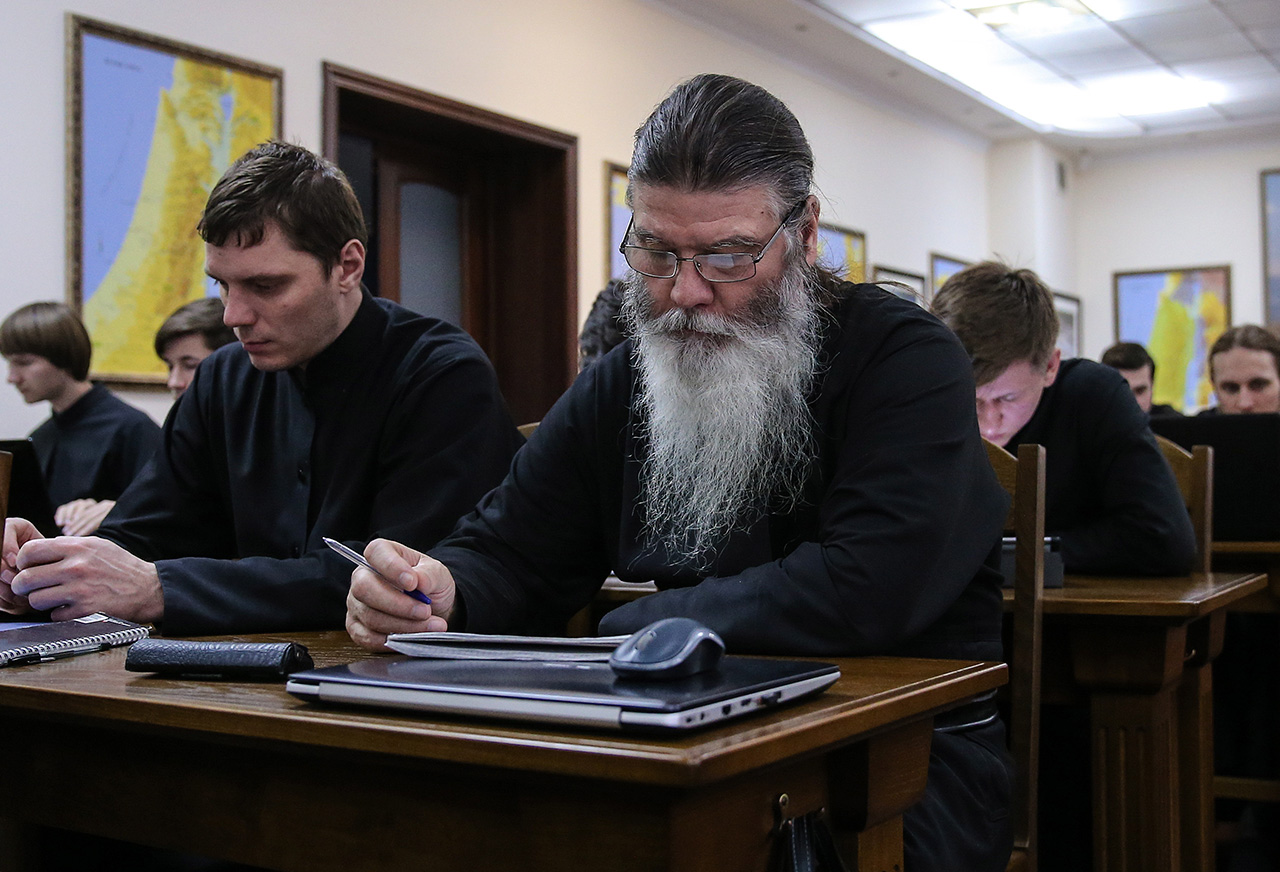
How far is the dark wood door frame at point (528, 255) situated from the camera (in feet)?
20.4

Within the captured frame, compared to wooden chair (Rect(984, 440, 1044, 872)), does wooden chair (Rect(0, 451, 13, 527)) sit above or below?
above

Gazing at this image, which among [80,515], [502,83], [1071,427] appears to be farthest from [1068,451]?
[502,83]

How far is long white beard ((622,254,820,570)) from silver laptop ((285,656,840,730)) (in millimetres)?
579

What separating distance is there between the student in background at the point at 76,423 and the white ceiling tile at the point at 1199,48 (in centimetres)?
676

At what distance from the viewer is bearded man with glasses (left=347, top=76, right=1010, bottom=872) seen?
1475 mm

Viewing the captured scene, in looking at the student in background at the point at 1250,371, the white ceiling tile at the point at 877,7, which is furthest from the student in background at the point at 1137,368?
the white ceiling tile at the point at 877,7

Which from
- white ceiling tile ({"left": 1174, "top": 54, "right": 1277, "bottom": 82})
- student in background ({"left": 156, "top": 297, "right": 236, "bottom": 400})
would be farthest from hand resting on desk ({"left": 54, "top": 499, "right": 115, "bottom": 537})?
white ceiling tile ({"left": 1174, "top": 54, "right": 1277, "bottom": 82})

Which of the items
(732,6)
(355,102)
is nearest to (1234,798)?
(355,102)

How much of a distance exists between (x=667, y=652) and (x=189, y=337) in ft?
10.2

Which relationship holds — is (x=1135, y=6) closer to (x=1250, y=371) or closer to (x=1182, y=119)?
(x=1182, y=119)

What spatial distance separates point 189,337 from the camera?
3.80 meters

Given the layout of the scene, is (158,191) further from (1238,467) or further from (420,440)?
(1238,467)

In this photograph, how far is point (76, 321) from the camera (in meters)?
4.09

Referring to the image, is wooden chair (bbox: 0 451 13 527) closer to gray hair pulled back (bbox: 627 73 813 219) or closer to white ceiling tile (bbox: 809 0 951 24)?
gray hair pulled back (bbox: 627 73 813 219)
